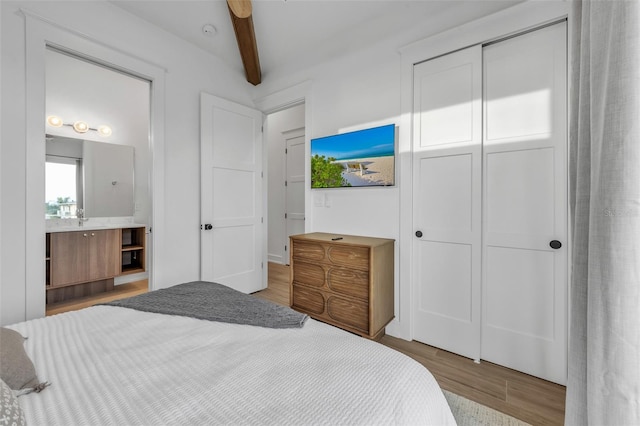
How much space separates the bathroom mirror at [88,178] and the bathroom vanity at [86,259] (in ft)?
1.52

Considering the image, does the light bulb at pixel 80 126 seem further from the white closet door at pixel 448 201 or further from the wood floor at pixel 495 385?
the wood floor at pixel 495 385

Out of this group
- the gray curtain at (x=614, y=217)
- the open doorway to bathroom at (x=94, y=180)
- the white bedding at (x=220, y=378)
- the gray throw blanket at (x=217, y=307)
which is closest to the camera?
the gray curtain at (x=614, y=217)

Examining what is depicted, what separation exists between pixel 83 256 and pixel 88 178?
1160mm

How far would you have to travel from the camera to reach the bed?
687 mm

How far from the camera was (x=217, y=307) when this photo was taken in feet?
4.53

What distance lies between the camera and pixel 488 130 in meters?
2.02

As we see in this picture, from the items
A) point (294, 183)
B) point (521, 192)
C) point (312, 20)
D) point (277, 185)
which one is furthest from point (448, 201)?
point (277, 185)

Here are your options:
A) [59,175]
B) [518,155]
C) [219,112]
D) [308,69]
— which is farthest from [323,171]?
[59,175]

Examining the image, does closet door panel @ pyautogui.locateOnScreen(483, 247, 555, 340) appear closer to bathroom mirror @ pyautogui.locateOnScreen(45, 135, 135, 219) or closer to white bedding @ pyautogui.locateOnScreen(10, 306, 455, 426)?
white bedding @ pyautogui.locateOnScreen(10, 306, 455, 426)

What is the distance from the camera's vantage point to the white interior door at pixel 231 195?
304 cm

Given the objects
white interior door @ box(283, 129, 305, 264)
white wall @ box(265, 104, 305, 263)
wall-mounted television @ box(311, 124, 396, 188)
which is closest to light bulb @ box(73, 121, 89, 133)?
white wall @ box(265, 104, 305, 263)

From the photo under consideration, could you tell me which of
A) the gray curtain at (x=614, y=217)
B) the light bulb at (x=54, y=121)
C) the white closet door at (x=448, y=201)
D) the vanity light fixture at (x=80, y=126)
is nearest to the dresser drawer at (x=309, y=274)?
the white closet door at (x=448, y=201)

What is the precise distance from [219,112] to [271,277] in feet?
8.17

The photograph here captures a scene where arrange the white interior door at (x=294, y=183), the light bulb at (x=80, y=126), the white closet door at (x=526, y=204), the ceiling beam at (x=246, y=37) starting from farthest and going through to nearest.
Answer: the white interior door at (x=294, y=183), the light bulb at (x=80, y=126), the ceiling beam at (x=246, y=37), the white closet door at (x=526, y=204)
